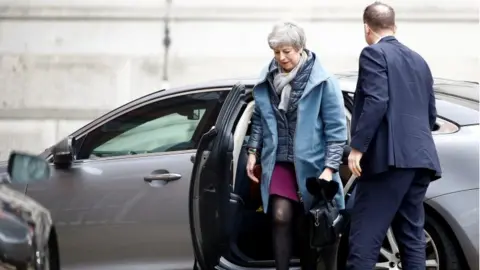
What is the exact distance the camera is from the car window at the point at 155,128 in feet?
17.2

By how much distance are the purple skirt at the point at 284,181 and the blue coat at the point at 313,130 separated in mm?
34

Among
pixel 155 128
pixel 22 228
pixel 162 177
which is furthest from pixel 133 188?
pixel 22 228

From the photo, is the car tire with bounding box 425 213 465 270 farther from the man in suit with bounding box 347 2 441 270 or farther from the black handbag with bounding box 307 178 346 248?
the black handbag with bounding box 307 178 346 248

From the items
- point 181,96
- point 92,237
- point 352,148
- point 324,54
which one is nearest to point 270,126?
point 352,148

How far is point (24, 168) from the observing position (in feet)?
12.4

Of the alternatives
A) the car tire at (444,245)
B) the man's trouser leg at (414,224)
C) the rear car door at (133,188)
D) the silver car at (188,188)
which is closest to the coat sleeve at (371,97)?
the man's trouser leg at (414,224)

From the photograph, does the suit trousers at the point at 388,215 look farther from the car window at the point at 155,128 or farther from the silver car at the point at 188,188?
the car window at the point at 155,128

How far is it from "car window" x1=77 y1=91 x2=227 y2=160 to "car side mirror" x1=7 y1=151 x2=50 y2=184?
1455mm

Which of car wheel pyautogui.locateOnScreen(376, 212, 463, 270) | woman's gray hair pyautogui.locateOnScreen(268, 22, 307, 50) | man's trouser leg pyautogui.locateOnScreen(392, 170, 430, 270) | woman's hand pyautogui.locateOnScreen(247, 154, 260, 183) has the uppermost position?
woman's gray hair pyautogui.locateOnScreen(268, 22, 307, 50)

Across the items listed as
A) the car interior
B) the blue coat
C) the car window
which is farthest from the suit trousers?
the car window

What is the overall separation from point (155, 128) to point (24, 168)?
163 cm

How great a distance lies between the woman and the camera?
448 cm

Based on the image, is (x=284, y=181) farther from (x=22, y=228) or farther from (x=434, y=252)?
(x=22, y=228)

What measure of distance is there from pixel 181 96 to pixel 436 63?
5068 millimetres
